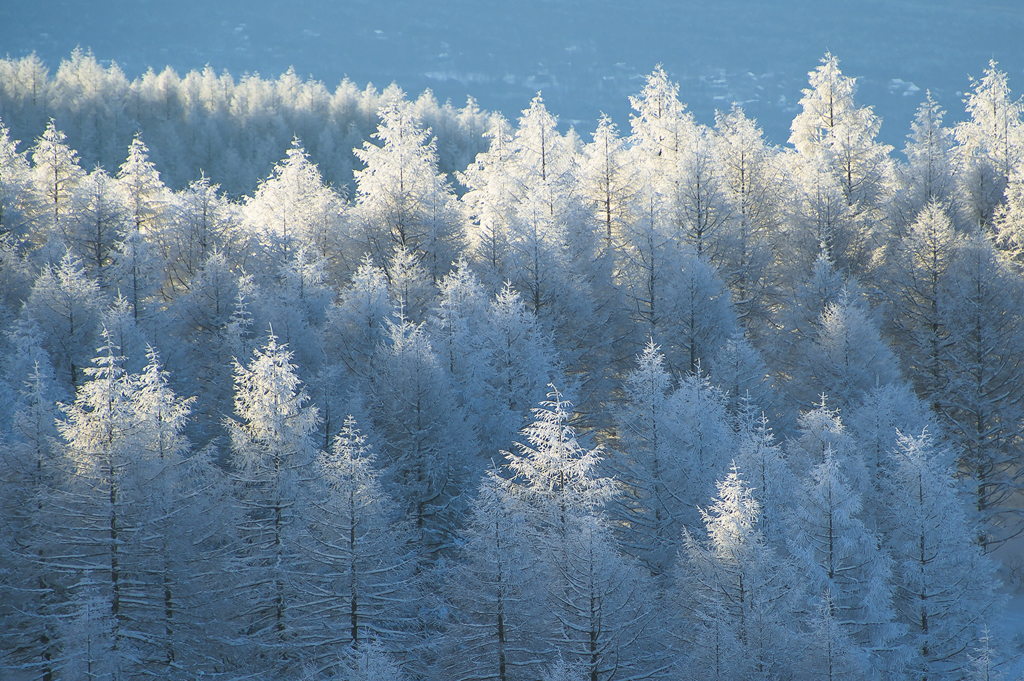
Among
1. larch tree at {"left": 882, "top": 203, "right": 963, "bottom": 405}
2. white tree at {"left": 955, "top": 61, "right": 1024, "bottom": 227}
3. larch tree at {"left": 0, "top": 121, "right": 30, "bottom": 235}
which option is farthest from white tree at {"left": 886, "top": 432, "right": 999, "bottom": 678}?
larch tree at {"left": 0, "top": 121, "right": 30, "bottom": 235}

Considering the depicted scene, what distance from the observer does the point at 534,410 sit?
95.1 ft

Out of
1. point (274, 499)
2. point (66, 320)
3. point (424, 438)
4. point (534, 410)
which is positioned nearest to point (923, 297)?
point (534, 410)

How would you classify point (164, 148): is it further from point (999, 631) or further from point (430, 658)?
point (999, 631)

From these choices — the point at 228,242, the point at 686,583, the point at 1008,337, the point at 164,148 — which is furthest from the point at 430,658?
the point at 164,148

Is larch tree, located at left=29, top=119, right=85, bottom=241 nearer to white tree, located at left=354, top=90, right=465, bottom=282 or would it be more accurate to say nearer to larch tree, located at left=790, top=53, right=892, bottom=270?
white tree, located at left=354, top=90, right=465, bottom=282

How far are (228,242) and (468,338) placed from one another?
1475 centimetres

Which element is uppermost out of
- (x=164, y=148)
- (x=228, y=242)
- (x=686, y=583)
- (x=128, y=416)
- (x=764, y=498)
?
(x=164, y=148)

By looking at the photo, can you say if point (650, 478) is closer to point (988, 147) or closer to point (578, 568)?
point (578, 568)

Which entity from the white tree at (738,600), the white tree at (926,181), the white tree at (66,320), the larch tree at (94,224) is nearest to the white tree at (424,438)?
the white tree at (738,600)

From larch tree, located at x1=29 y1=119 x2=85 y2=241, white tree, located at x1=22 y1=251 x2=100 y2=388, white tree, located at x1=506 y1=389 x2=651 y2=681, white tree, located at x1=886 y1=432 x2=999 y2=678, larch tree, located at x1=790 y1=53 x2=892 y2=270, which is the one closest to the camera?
white tree, located at x1=506 y1=389 x2=651 y2=681

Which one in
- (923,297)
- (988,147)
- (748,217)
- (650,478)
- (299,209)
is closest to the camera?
(650,478)

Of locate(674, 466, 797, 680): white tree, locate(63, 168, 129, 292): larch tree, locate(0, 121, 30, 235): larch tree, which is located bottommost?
locate(674, 466, 797, 680): white tree

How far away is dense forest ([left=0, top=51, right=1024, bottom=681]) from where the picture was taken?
26.9 meters

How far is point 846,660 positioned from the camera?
2488 cm
